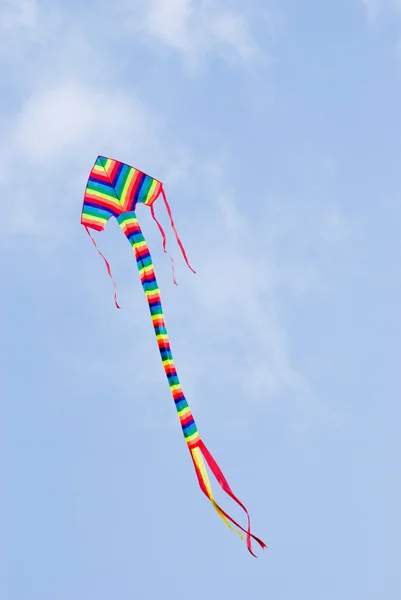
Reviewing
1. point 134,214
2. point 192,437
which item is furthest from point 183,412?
point 134,214

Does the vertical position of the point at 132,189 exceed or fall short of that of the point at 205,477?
it exceeds it

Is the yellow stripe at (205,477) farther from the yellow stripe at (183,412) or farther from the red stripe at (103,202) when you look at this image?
the red stripe at (103,202)

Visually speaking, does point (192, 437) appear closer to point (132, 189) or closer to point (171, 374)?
point (171, 374)

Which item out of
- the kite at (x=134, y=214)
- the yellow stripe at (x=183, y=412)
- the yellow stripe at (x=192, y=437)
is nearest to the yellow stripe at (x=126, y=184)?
the kite at (x=134, y=214)

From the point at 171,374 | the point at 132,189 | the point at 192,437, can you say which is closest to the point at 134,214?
the point at 132,189

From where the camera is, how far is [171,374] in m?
11.8

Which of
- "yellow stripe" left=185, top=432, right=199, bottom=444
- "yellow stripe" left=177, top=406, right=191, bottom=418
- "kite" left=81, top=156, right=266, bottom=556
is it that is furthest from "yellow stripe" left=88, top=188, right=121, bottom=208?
"yellow stripe" left=185, top=432, right=199, bottom=444

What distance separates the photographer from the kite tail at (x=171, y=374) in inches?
435

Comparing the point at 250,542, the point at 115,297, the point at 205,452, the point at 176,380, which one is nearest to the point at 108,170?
the point at 115,297

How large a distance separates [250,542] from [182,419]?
5.91 ft

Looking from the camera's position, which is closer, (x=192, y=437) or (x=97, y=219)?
(x=192, y=437)

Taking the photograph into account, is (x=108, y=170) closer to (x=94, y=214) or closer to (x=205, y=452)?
(x=94, y=214)

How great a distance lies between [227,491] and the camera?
10977mm

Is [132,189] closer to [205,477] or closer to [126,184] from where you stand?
[126,184]
